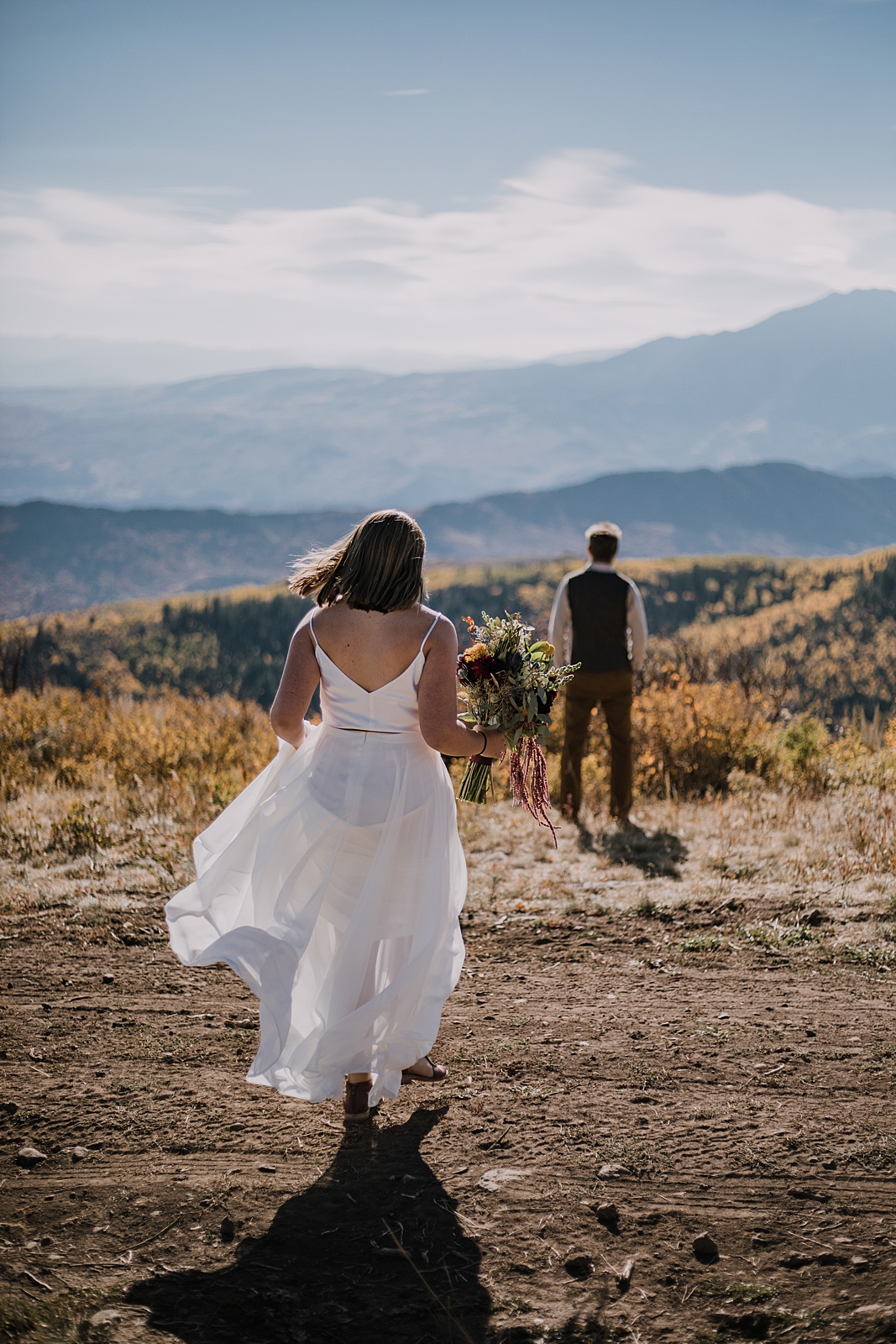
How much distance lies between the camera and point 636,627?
6.88 m

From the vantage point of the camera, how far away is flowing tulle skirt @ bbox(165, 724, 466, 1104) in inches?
115

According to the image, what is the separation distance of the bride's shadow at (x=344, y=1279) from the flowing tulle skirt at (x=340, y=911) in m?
0.30

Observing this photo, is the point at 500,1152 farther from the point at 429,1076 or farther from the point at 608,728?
the point at 608,728

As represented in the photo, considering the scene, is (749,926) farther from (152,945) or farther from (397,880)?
(152,945)

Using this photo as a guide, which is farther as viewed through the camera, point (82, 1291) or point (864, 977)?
point (864, 977)

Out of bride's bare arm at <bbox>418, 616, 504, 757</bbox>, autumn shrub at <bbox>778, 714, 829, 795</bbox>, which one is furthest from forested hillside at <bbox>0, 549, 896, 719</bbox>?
bride's bare arm at <bbox>418, 616, 504, 757</bbox>

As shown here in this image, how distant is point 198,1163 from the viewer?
2971mm

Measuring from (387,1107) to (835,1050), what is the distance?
1.63 meters

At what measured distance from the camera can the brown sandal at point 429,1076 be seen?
138 inches

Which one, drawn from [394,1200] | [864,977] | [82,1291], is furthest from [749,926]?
[82,1291]

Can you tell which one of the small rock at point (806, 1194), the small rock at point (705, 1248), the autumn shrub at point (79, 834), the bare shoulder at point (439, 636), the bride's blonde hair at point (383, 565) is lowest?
the small rock at point (705, 1248)

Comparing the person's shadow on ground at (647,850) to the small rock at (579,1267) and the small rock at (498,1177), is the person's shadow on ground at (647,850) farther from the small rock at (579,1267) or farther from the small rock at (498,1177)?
the small rock at (579,1267)

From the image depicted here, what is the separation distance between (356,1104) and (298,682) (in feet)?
4.60

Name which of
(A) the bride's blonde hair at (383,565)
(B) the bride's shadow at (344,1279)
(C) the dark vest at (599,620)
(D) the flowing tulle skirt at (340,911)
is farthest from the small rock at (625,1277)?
(C) the dark vest at (599,620)
